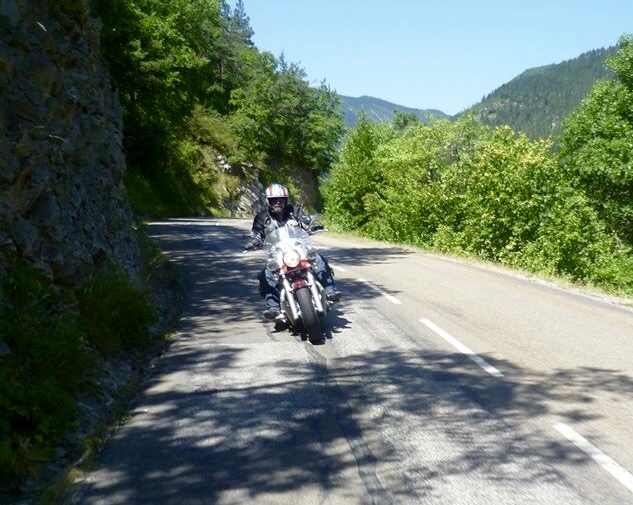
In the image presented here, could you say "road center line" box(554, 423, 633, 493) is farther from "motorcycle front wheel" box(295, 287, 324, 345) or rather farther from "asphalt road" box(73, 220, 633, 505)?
"motorcycle front wheel" box(295, 287, 324, 345)

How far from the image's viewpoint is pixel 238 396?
6.33 meters

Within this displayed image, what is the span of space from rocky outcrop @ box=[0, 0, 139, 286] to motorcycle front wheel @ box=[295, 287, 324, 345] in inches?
99.1

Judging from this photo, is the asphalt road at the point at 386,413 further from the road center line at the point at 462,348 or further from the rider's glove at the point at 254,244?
the rider's glove at the point at 254,244

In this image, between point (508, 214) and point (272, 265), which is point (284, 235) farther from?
point (508, 214)

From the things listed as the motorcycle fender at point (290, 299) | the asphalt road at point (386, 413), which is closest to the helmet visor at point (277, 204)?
the motorcycle fender at point (290, 299)

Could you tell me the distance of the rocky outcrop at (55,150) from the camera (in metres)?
6.93

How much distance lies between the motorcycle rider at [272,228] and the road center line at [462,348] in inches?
51.8

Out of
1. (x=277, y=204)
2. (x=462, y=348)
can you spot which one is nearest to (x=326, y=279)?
(x=277, y=204)

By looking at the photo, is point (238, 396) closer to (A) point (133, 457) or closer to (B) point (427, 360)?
(A) point (133, 457)

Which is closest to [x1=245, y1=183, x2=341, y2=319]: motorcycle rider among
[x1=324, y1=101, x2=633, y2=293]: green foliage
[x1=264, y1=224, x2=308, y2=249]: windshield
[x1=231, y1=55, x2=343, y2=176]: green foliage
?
[x1=264, y1=224, x2=308, y2=249]: windshield

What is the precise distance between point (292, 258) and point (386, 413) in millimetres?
3283

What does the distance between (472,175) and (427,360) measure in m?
17.8

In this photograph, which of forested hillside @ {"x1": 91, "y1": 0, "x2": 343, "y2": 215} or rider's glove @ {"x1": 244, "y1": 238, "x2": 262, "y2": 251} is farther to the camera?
forested hillside @ {"x1": 91, "y1": 0, "x2": 343, "y2": 215}

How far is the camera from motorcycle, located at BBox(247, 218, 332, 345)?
8508 mm
